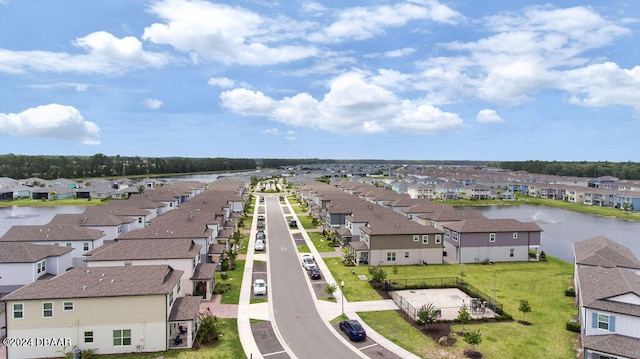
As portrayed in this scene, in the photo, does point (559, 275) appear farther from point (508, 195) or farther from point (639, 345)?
point (508, 195)

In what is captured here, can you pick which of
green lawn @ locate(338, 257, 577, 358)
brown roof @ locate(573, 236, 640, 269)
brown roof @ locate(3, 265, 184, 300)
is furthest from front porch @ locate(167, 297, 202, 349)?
brown roof @ locate(573, 236, 640, 269)

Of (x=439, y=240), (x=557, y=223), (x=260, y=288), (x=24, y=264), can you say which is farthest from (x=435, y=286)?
(x=557, y=223)

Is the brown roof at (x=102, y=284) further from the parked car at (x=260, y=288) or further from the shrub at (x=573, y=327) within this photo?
the shrub at (x=573, y=327)

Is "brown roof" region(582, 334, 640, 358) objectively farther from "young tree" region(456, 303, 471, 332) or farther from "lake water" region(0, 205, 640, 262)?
"lake water" region(0, 205, 640, 262)

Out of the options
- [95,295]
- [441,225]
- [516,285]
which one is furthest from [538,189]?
[95,295]

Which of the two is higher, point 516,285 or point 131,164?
point 131,164

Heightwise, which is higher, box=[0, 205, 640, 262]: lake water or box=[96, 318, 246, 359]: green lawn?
box=[96, 318, 246, 359]: green lawn

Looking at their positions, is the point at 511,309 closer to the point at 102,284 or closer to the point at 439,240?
the point at 439,240
